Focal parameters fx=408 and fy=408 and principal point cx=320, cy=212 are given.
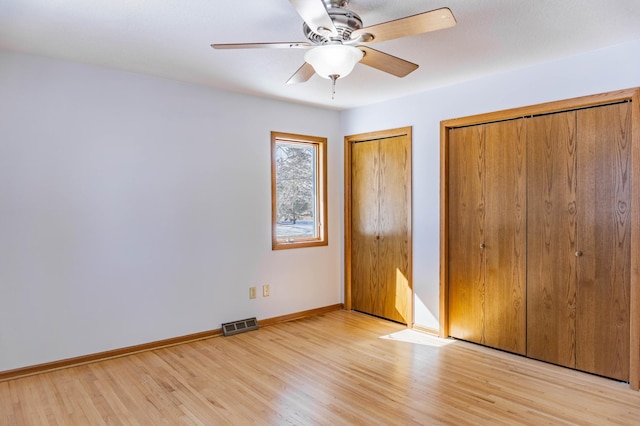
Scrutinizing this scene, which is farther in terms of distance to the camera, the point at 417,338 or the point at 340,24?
the point at 417,338

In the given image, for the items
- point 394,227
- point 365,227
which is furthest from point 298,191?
point 394,227

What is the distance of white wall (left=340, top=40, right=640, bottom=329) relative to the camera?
9.54 feet

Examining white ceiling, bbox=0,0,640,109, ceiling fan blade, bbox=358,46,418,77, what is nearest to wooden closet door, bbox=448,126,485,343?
white ceiling, bbox=0,0,640,109

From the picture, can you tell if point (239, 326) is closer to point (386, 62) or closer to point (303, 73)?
point (303, 73)

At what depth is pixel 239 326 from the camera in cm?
409

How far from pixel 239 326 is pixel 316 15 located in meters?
3.15

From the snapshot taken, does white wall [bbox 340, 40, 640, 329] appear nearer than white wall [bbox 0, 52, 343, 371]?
Yes

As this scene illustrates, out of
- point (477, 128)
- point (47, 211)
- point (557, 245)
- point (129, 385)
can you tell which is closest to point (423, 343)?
point (557, 245)

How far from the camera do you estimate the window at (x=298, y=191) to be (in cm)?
448

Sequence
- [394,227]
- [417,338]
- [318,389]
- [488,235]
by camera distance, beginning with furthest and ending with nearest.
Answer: [394,227] < [417,338] < [488,235] < [318,389]

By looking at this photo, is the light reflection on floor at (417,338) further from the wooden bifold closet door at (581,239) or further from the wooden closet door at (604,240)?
the wooden closet door at (604,240)

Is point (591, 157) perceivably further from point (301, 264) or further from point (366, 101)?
point (301, 264)

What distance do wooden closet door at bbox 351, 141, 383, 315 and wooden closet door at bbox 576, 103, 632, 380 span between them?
2031 millimetres

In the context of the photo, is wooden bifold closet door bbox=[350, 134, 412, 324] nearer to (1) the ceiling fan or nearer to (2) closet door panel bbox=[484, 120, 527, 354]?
(2) closet door panel bbox=[484, 120, 527, 354]
